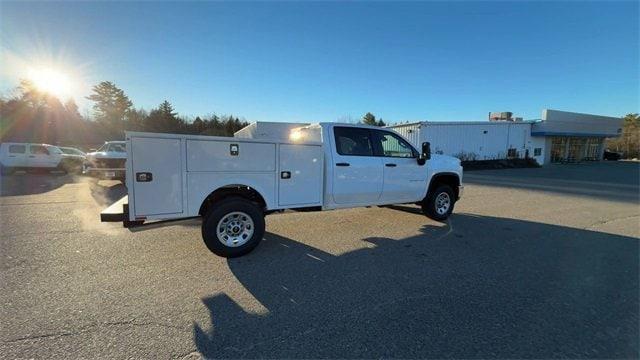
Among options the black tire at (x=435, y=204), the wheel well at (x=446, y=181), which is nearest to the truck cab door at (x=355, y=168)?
the black tire at (x=435, y=204)

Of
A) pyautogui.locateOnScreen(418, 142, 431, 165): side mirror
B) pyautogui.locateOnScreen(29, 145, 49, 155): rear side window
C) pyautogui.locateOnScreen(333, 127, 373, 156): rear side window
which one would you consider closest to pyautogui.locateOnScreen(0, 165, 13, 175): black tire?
pyautogui.locateOnScreen(29, 145, 49, 155): rear side window

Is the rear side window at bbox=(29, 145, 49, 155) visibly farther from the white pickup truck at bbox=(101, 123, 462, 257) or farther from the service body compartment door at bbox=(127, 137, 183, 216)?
the service body compartment door at bbox=(127, 137, 183, 216)

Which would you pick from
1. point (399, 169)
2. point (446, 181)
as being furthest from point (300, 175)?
point (446, 181)

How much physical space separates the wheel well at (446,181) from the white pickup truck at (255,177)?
0.35m

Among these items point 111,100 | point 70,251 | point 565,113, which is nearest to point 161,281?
point 70,251

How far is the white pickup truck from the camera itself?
4.12 metres

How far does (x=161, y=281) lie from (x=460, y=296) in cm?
362

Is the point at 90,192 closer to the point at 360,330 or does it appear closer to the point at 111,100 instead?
the point at 360,330

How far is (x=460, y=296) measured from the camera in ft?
11.7

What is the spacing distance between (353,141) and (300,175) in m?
1.37

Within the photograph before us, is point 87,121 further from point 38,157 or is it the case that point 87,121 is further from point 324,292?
point 324,292

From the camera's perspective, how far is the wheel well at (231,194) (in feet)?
15.4

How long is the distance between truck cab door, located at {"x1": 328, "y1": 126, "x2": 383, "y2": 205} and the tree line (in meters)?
35.2

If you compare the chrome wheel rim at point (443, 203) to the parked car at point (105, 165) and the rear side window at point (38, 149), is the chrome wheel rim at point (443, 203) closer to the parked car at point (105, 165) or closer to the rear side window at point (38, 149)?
the parked car at point (105, 165)
